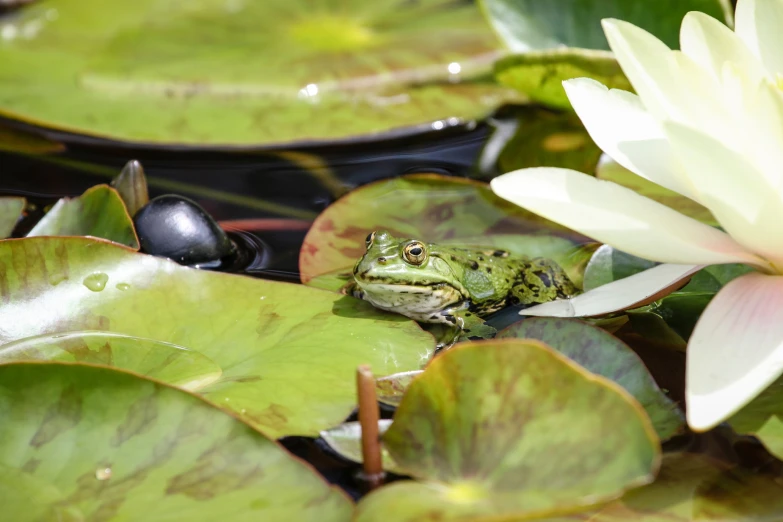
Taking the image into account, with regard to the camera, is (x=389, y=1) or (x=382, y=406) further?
(x=389, y=1)

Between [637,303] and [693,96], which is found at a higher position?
[693,96]

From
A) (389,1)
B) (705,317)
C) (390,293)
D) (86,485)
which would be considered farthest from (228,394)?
(389,1)

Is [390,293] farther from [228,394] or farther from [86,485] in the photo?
[86,485]

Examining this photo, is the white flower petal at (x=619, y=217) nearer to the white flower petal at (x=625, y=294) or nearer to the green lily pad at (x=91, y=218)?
the white flower petal at (x=625, y=294)

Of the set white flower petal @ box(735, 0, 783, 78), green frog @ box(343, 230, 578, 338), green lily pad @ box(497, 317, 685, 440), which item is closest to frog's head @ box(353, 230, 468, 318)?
green frog @ box(343, 230, 578, 338)

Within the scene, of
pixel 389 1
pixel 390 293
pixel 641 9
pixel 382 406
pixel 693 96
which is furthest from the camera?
pixel 389 1

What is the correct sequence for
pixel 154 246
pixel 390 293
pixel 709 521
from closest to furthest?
pixel 709 521 < pixel 390 293 < pixel 154 246
